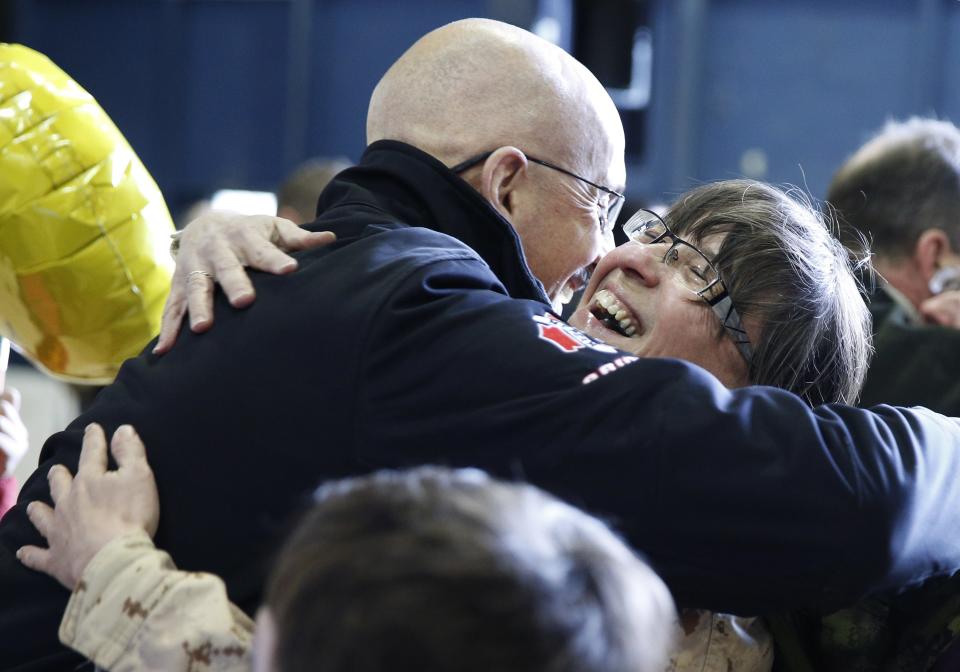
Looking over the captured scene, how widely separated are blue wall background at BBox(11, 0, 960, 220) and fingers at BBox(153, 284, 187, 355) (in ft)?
14.2

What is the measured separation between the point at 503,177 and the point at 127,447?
75 centimetres

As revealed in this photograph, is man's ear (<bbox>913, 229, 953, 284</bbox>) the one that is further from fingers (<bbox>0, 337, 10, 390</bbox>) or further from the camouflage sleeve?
the camouflage sleeve

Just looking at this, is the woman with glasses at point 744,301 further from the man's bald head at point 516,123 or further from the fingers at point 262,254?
the man's bald head at point 516,123

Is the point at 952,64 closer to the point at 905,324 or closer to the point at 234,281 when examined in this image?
the point at 905,324

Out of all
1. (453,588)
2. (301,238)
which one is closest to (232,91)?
(301,238)

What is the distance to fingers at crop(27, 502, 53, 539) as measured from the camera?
1465mm

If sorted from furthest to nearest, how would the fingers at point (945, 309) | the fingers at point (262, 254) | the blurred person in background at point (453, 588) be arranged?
1. the fingers at point (945, 309)
2. the fingers at point (262, 254)
3. the blurred person in background at point (453, 588)

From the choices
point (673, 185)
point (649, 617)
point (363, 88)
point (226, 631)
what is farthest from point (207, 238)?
point (363, 88)

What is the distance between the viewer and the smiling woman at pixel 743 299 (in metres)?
1.75

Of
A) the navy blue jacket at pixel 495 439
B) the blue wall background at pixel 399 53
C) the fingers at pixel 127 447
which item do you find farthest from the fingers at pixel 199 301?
the blue wall background at pixel 399 53

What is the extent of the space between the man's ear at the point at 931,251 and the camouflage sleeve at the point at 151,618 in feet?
7.46

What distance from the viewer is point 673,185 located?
611 cm

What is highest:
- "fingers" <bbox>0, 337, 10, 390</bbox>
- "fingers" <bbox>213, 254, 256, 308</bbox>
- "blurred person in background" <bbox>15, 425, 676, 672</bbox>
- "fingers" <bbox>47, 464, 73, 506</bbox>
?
"blurred person in background" <bbox>15, 425, 676, 672</bbox>

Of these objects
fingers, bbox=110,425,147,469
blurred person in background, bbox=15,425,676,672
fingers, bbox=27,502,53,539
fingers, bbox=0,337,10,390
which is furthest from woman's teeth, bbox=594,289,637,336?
fingers, bbox=0,337,10,390
